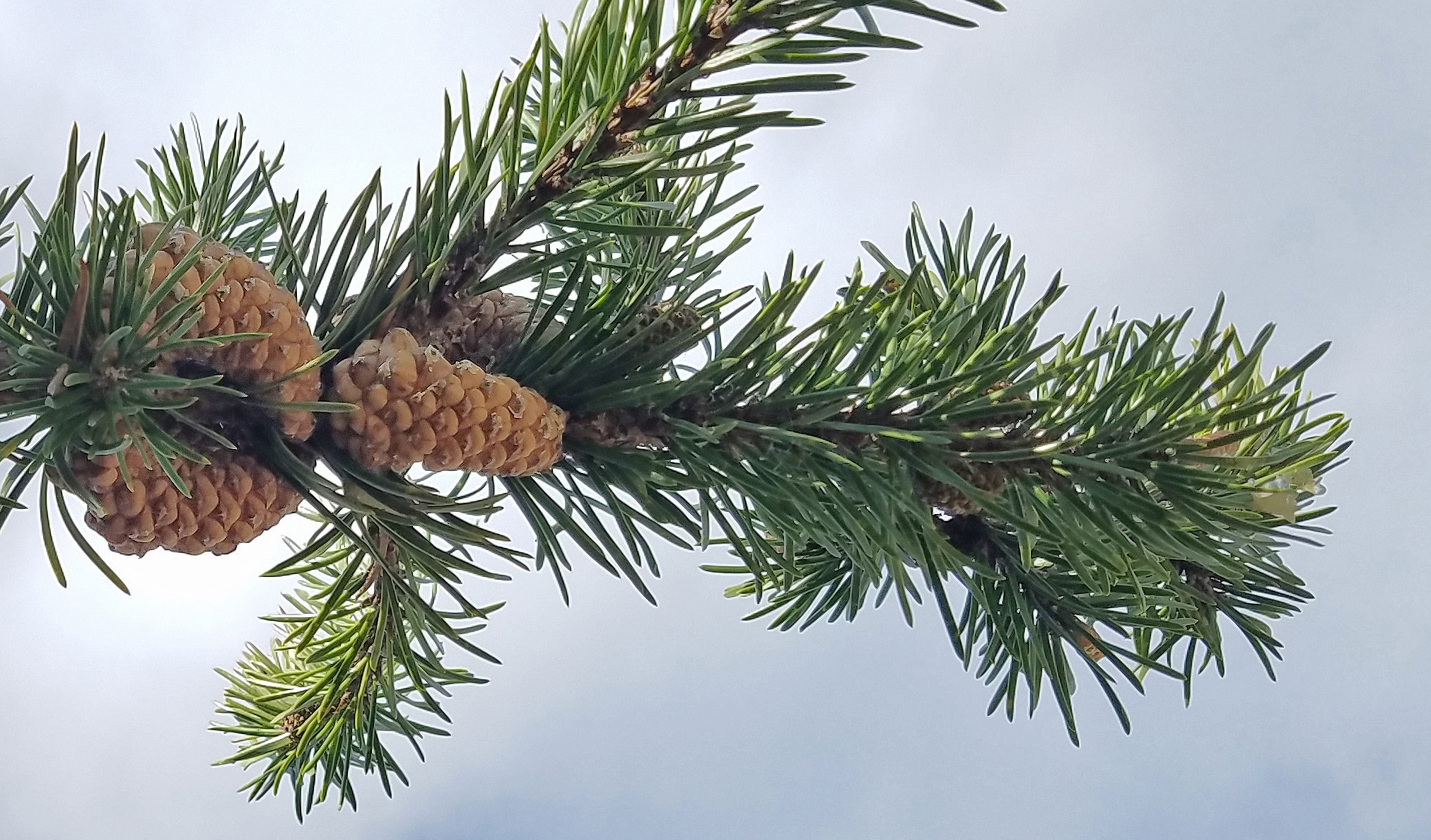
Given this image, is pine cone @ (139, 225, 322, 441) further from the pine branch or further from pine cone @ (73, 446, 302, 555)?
the pine branch

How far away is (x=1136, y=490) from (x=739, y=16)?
31 cm

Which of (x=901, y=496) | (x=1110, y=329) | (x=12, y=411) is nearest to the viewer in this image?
(x=12, y=411)

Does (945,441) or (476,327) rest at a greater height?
(476,327)

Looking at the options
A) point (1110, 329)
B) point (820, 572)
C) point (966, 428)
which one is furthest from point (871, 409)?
point (820, 572)

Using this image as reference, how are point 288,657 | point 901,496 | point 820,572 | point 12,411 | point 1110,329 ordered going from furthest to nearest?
point 288,657, point 820,572, point 1110,329, point 901,496, point 12,411

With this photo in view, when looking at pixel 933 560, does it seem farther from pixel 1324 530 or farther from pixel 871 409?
pixel 1324 530

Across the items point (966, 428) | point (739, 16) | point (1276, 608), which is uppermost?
point (739, 16)

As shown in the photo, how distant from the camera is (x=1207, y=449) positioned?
60 cm

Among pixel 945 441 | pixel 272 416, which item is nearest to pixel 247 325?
pixel 272 416

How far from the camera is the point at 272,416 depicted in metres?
0.50

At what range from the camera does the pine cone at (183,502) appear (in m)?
0.46

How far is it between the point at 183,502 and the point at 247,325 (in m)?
0.08

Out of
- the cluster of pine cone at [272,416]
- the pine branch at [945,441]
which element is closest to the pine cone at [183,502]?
the cluster of pine cone at [272,416]

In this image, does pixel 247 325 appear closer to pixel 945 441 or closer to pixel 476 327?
pixel 476 327
